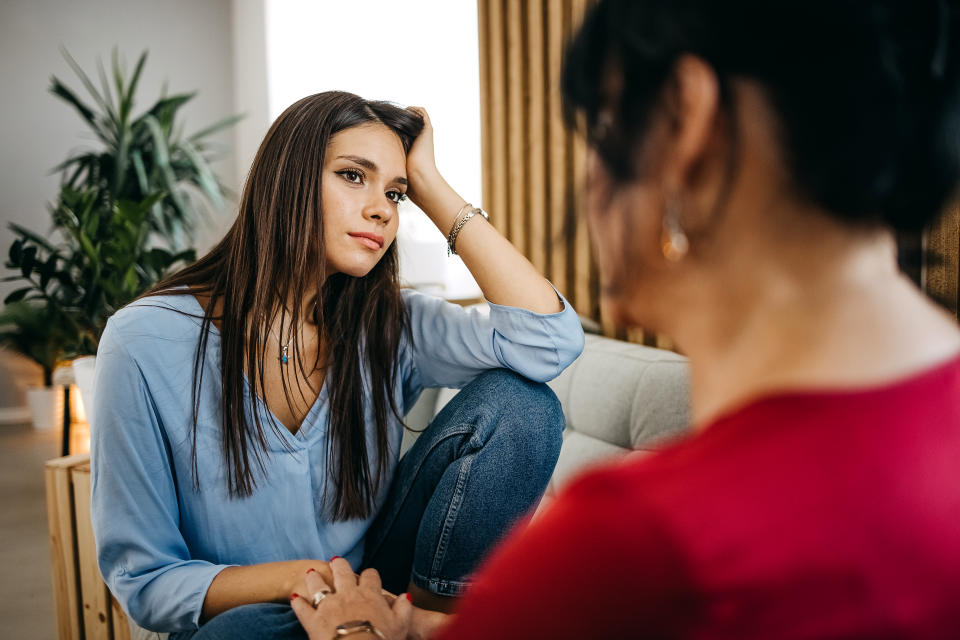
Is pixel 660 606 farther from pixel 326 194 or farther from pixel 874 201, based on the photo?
pixel 326 194

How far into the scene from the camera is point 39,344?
4.02m

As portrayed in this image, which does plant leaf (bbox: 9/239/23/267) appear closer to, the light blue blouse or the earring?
the light blue blouse

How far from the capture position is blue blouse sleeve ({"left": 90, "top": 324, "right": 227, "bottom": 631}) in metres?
1.00

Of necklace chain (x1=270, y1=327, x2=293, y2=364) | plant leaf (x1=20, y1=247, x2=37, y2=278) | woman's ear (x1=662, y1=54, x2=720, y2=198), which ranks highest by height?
woman's ear (x1=662, y1=54, x2=720, y2=198)

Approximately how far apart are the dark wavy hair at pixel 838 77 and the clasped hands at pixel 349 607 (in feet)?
2.35

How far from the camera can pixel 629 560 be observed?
0.33m

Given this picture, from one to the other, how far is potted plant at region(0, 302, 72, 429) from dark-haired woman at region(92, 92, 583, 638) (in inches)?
124

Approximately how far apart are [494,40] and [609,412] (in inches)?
61.0

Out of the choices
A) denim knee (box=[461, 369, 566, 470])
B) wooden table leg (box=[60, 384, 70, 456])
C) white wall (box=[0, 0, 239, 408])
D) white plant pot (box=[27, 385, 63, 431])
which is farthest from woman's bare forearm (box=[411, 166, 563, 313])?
white wall (box=[0, 0, 239, 408])

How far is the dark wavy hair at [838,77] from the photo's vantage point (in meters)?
0.35

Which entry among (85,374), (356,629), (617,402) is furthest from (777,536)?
(85,374)

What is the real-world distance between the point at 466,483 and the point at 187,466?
0.41 m

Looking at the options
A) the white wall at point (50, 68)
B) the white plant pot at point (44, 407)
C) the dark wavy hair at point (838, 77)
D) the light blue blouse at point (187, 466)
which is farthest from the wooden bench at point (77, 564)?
A: the white wall at point (50, 68)

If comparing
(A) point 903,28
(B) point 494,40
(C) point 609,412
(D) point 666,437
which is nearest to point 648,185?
(A) point 903,28
